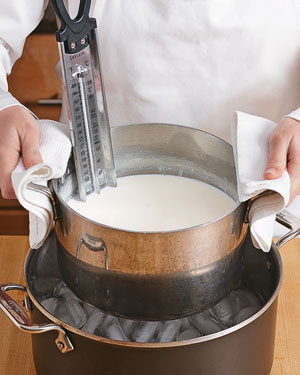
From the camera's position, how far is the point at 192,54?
1.17 metres

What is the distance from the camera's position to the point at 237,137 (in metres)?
0.89

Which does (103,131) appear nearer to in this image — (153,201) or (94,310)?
(153,201)

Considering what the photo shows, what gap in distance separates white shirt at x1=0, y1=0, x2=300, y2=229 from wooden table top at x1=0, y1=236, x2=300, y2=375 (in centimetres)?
29

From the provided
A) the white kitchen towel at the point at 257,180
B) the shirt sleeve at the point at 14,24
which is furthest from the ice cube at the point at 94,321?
the shirt sleeve at the point at 14,24

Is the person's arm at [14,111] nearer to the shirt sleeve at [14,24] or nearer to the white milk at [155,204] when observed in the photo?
the shirt sleeve at [14,24]

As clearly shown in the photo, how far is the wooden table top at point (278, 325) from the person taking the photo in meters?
0.98

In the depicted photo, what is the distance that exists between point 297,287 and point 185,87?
422mm

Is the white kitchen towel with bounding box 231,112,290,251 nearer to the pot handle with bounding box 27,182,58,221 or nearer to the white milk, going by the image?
the white milk

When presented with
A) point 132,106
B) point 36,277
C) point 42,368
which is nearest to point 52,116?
point 132,106

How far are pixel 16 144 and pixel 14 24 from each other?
374 millimetres

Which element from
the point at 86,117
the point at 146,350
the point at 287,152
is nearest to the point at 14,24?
the point at 86,117

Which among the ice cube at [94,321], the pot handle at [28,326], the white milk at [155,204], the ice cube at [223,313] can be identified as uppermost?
the white milk at [155,204]

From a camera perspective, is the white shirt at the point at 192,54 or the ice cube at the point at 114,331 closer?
the ice cube at the point at 114,331

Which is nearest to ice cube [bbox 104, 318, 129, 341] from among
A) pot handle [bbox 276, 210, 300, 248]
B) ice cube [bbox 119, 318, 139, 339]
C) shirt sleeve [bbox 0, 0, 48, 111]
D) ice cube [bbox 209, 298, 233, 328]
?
ice cube [bbox 119, 318, 139, 339]
